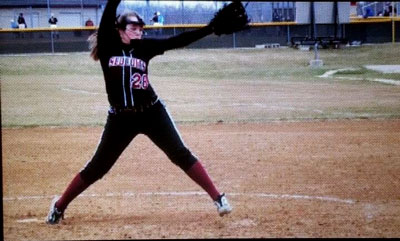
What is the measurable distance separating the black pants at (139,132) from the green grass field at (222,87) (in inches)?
174

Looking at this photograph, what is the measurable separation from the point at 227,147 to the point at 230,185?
6.92 feet

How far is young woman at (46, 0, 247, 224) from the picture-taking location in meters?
4.82

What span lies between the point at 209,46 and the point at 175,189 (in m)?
6.84

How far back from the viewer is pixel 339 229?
487cm

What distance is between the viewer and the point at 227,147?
8570 mm

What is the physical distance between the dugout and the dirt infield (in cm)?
132

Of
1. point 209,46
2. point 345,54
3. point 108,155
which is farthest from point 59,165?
point 209,46

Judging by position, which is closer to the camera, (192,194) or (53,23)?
(192,194)

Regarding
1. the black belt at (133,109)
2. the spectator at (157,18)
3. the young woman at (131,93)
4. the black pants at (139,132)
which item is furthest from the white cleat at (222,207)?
the spectator at (157,18)

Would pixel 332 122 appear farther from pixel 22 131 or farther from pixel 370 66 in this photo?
pixel 22 131

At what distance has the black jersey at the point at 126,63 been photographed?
4824 mm

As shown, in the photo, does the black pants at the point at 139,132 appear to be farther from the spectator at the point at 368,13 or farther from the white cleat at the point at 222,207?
the spectator at the point at 368,13

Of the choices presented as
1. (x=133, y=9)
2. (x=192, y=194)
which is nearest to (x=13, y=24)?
(x=133, y=9)

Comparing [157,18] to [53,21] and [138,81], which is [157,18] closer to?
[53,21]
